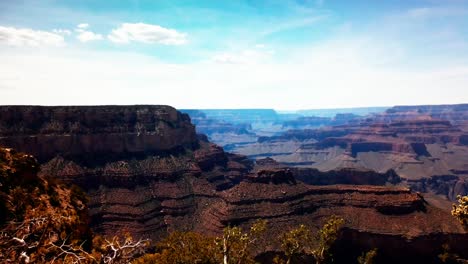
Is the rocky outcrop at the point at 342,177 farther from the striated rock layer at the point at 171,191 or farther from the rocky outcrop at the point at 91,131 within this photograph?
the rocky outcrop at the point at 91,131

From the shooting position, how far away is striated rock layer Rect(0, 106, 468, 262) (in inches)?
3115

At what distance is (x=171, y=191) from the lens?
4080 inches

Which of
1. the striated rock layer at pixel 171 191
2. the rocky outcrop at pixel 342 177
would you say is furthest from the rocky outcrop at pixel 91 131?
the rocky outcrop at pixel 342 177

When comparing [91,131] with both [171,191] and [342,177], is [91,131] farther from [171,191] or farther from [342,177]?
[342,177]

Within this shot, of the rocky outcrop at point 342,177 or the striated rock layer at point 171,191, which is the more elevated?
the striated rock layer at point 171,191

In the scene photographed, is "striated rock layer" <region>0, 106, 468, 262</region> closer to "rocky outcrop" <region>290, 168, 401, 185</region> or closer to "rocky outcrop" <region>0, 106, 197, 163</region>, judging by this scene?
"rocky outcrop" <region>0, 106, 197, 163</region>

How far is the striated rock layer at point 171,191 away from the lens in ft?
260

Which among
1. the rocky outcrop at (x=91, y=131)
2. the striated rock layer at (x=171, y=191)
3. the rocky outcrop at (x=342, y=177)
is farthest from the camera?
the rocky outcrop at (x=342, y=177)

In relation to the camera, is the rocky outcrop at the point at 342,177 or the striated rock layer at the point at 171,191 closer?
the striated rock layer at the point at 171,191

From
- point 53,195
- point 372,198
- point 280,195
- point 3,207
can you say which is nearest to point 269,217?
point 280,195

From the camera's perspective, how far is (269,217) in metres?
82.8

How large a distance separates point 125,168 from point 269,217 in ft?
139

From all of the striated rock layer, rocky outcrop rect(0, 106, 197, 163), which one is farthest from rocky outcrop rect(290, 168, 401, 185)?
rocky outcrop rect(0, 106, 197, 163)

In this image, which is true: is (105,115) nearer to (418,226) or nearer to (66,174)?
(66,174)
